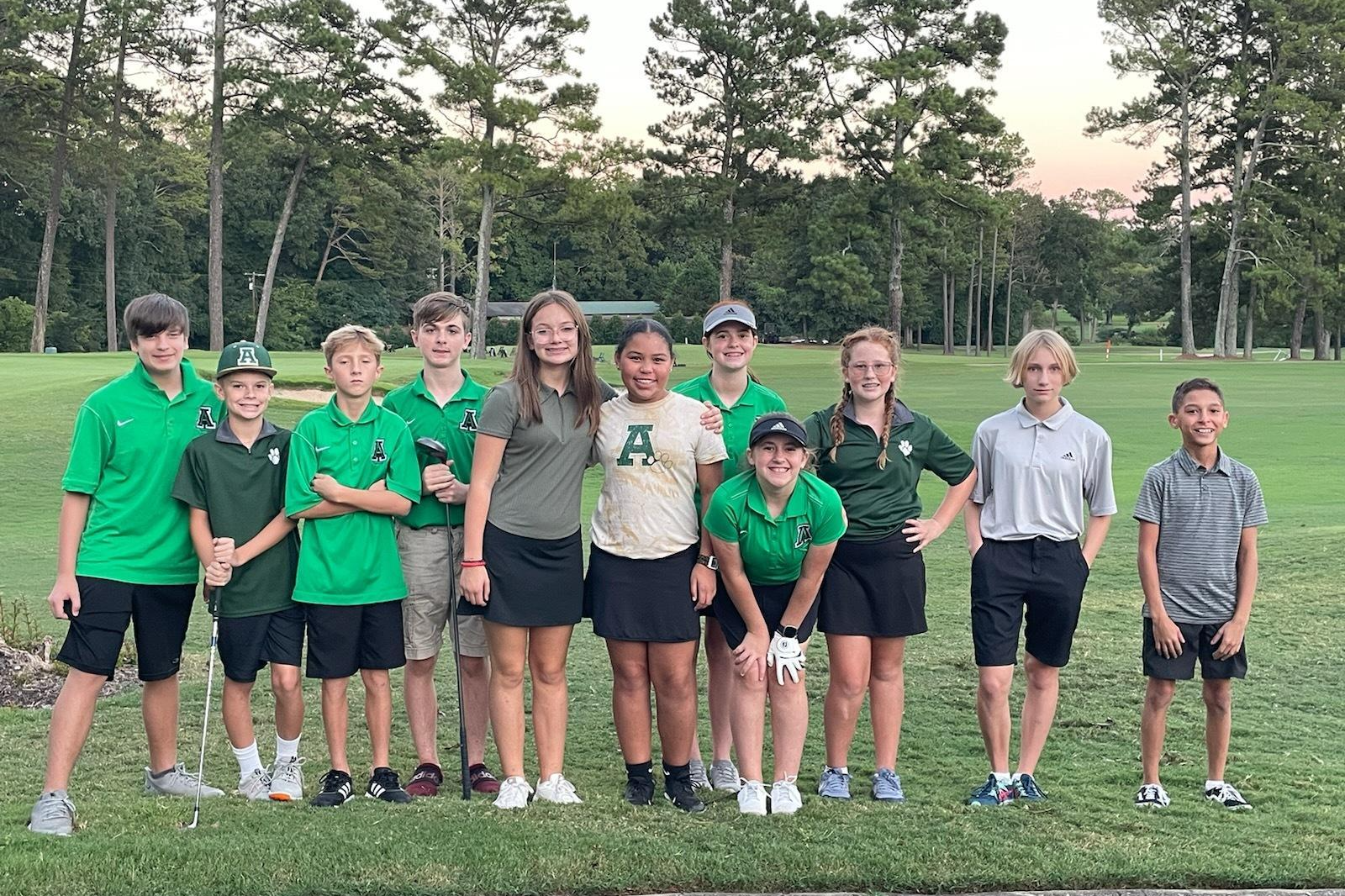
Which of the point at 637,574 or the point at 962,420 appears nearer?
the point at 637,574

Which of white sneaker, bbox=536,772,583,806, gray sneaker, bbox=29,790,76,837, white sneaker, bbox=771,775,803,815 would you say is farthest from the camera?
white sneaker, bbox=536,772,583,806

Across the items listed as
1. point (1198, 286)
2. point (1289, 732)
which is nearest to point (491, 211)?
point (1198, 286)

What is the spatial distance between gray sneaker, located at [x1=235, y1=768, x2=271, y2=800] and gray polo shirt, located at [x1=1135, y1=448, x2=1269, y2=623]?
3437mm

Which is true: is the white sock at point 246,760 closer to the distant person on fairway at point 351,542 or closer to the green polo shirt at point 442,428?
the distant person on fairway at point 351,542

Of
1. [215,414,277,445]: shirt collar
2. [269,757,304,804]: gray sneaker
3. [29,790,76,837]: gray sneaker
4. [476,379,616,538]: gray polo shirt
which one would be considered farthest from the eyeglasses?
[29,790,76,837]: gray sneaker

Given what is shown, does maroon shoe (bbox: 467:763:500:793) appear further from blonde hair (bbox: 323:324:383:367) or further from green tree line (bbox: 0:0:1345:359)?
green tree line (bbox: 0:0:1345:359)

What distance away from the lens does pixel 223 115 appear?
145 ft

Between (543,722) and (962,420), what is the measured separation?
20.6 metres

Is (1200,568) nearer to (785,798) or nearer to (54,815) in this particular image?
(785,798)

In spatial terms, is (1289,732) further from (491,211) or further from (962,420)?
(491,211)

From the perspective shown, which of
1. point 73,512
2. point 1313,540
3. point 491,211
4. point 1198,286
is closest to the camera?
point 73,512

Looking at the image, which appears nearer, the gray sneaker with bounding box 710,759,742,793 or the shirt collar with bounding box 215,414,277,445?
the shirt collar with bounding box 215,414,277,445

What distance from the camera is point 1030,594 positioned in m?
4.88

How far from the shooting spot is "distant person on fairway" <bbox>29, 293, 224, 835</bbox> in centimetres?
446
